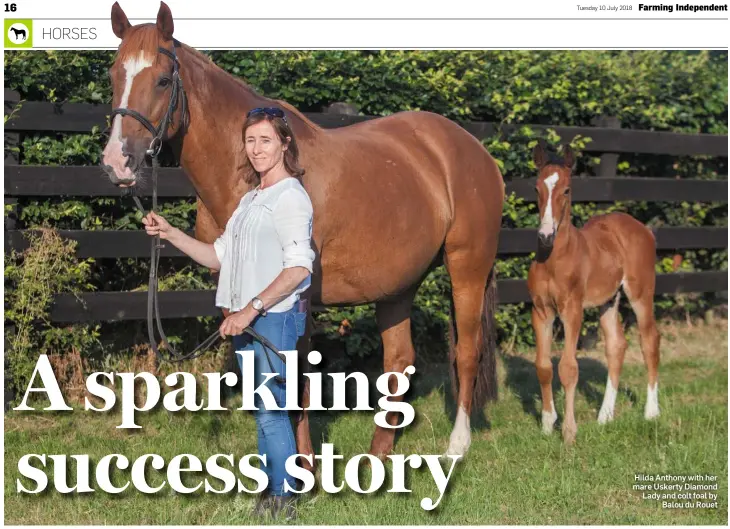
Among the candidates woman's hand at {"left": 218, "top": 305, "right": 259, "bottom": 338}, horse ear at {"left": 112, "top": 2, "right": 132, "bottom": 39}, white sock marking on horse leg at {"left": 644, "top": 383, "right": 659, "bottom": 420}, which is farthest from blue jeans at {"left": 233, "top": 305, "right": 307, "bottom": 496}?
white sock marking on horse leg at {"left": 644, "top": 383, "right": 659, "bottom": 420}

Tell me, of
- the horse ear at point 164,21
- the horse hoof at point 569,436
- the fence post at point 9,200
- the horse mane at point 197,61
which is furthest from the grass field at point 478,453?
the horse ear at point 164,21

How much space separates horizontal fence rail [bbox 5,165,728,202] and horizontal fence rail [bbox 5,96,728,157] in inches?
10.7

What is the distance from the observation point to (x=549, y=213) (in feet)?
18.9

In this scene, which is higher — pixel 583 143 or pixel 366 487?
pixel 583 143

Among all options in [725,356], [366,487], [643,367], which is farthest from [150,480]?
[725,356]

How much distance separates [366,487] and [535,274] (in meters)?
2.01

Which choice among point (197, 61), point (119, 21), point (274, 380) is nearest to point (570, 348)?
point (274, 380)

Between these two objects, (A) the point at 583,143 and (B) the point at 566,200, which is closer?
(B) the point at 566,200

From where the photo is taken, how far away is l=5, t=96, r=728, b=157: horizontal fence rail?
6254mm

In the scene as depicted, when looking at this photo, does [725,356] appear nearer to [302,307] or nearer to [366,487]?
[366,487]

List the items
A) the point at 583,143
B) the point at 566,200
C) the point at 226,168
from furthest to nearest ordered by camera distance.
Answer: the point at 583,143 → the point at 566,200 → the point at 226,168

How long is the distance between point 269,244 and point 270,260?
7 centimetres

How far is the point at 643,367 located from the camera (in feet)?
27.3

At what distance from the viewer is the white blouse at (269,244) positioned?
149 inches
